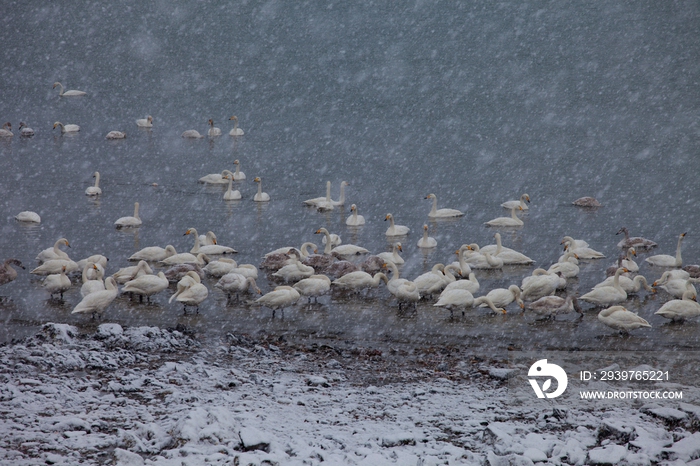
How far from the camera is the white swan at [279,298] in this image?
42.9 feet

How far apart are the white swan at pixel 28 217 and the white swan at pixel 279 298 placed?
9.29 m

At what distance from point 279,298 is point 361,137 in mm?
23782

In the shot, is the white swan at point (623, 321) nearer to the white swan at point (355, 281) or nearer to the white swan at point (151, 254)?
the white swan at point (355, 281)

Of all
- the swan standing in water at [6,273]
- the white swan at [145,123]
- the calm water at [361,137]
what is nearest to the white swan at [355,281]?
the calm water at [361,137]

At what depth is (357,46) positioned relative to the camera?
2441 inches

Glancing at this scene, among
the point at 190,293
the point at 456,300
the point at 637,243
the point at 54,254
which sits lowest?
the point at 190,293

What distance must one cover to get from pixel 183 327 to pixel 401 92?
3832cm

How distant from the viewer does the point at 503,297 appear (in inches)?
532

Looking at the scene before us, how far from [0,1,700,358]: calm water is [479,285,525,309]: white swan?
0.32 m

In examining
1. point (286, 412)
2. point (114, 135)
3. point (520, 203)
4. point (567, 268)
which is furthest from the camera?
point (114, 135)

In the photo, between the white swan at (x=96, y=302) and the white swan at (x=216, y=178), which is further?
the white swan at (x=216, y=178)

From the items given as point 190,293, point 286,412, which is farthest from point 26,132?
point 286,412

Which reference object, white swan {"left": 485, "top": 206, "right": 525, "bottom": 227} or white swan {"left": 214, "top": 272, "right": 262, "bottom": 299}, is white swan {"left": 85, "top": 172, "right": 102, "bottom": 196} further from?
white swan {"left": 485, "top": 206, "right": 525, "bottom": 227}

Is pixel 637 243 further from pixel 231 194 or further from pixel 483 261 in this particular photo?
pixel 231 194
